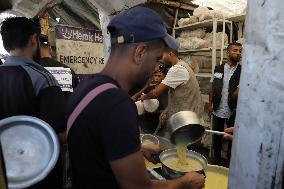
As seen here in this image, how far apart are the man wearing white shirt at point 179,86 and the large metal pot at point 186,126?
2.07 meters

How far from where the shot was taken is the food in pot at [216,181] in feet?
6.96

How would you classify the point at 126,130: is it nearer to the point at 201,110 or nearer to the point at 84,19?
the point at 201,110

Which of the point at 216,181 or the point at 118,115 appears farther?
the point at 216,181

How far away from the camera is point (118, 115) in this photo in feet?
3.86

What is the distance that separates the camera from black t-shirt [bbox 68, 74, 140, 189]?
1.18 m

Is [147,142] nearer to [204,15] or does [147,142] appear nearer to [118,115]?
[118,115]

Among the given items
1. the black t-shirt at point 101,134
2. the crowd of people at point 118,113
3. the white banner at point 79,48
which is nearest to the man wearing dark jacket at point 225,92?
the white banner at point 79,48

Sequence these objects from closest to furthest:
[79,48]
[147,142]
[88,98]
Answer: [88,98] < [147,142] < [79,48]

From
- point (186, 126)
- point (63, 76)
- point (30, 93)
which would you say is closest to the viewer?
point (186, 126)

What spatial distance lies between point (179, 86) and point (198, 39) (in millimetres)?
2121

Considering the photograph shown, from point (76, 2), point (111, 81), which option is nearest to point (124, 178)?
point (111, 81)

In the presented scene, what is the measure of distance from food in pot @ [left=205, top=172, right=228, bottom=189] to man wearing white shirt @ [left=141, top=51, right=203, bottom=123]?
1.87 m

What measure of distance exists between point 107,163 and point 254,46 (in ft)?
2.56

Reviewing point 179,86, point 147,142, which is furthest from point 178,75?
point 147,142
